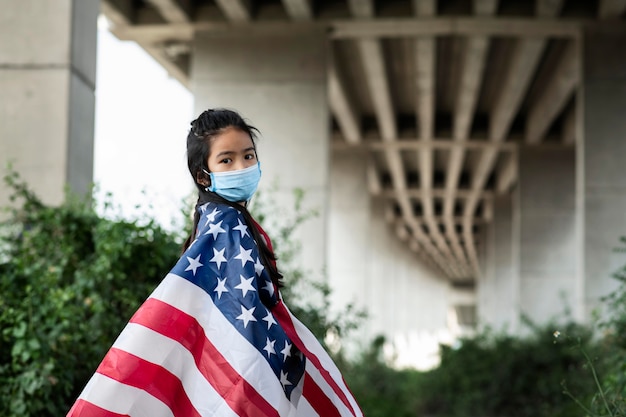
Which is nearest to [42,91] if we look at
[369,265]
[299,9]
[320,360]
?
[320,360]

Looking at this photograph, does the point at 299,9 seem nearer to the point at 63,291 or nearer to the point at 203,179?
the point at 63,291

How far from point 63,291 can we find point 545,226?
22.1 metres

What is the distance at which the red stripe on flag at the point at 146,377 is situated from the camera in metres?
2.65

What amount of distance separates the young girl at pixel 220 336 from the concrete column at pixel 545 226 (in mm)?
23271

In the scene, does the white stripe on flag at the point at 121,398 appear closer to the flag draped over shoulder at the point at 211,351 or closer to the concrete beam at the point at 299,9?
the flag draped over shoulder at the point at 211,351

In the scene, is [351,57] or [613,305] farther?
[351,57]

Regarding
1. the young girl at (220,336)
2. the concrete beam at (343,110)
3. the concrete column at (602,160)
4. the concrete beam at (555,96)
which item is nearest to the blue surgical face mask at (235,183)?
the young girl at (220,336)

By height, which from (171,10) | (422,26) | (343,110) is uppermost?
(343,110)

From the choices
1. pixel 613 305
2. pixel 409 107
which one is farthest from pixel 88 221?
pixel 409 107

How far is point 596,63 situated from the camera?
51.0 feet

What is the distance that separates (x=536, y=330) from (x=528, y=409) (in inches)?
68.1

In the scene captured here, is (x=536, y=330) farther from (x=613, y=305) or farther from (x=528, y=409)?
(x=613, y=305)

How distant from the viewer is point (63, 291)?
516cm

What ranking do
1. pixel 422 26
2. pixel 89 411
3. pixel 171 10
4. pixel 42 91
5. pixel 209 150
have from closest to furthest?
pixel 89 411 < pixel 209 150 < pixel 42 91 < pixel 171 10 < pixel 422 26
